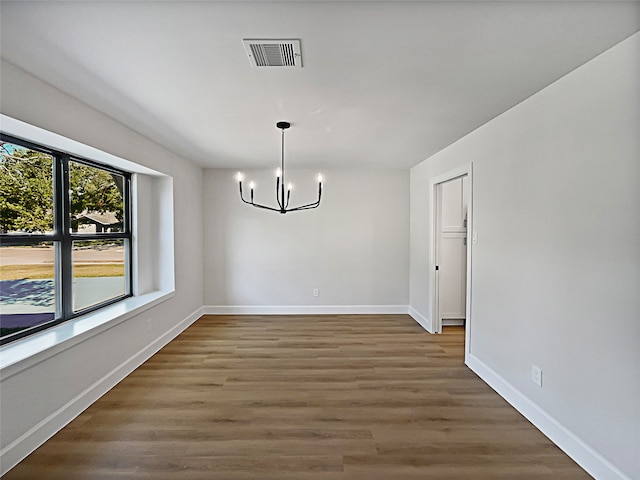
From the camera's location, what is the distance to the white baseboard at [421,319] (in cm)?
507

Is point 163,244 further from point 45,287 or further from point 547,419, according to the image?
point 547,419

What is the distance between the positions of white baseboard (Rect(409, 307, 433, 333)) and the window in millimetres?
3919

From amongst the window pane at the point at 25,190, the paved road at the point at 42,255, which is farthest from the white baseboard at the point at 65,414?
the window pane at the point at 25,190

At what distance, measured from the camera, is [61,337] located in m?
2.70

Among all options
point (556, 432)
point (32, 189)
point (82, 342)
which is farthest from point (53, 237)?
point (556, 432)

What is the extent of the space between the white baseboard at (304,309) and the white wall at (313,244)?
0.04 meters

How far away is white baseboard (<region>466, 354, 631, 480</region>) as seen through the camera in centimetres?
205

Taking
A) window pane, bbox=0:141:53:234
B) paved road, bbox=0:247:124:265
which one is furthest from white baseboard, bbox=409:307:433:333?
window pane, bbox=0:141:53:234

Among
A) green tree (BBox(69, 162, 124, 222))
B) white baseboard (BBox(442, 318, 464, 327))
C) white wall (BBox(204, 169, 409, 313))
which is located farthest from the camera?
white wall (BBox(204, 169, 409, 313))

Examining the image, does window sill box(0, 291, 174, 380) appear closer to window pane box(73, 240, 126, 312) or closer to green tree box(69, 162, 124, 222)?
window pane box(73, 240, 126, 312)

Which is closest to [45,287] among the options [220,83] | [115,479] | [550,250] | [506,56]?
[115,479]

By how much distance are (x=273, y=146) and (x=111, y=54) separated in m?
2.36

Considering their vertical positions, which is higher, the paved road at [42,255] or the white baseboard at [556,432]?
the paved road at [42,255]

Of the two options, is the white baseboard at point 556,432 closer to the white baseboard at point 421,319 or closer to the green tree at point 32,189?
the white baseboard at point 421,319
